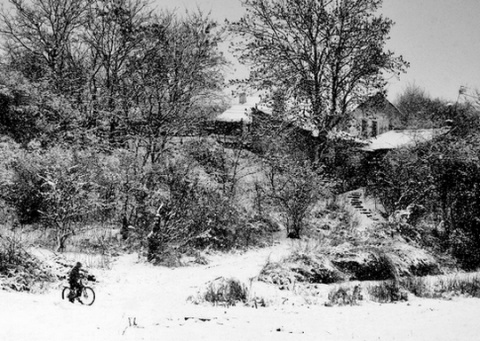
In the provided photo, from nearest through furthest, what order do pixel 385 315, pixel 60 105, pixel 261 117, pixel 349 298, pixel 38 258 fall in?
pixel 385 315
pixel 349 298
pixel 38 258
pixel 60 105
pixel 261 117

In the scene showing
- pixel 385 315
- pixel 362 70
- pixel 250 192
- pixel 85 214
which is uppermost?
pixel 362 70

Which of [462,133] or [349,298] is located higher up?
[462,133]

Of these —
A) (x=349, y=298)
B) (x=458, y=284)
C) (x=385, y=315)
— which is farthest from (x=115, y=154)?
(x=458, y=284)

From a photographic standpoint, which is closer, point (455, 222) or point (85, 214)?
point (85, 214)

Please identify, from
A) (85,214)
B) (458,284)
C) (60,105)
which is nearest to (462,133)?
(458,284)

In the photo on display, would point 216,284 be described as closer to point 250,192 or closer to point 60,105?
point 250,192

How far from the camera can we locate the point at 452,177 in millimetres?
18641

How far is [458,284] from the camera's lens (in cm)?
1280

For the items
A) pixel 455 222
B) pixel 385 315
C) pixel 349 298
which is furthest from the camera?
pixel 455 222

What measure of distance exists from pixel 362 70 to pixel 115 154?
14625 millimetres

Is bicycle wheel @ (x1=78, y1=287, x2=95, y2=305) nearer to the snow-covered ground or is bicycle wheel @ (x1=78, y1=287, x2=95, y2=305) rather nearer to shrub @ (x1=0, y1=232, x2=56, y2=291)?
the snow-covered ground

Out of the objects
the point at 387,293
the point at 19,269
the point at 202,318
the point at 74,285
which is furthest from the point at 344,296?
the point at 19,269

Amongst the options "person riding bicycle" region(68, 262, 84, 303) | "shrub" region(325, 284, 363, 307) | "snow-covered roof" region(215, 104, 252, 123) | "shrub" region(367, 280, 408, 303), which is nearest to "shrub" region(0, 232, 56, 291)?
"person riding bicycle" region(68, 262, 84, 303)

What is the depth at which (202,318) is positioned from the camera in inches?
336
